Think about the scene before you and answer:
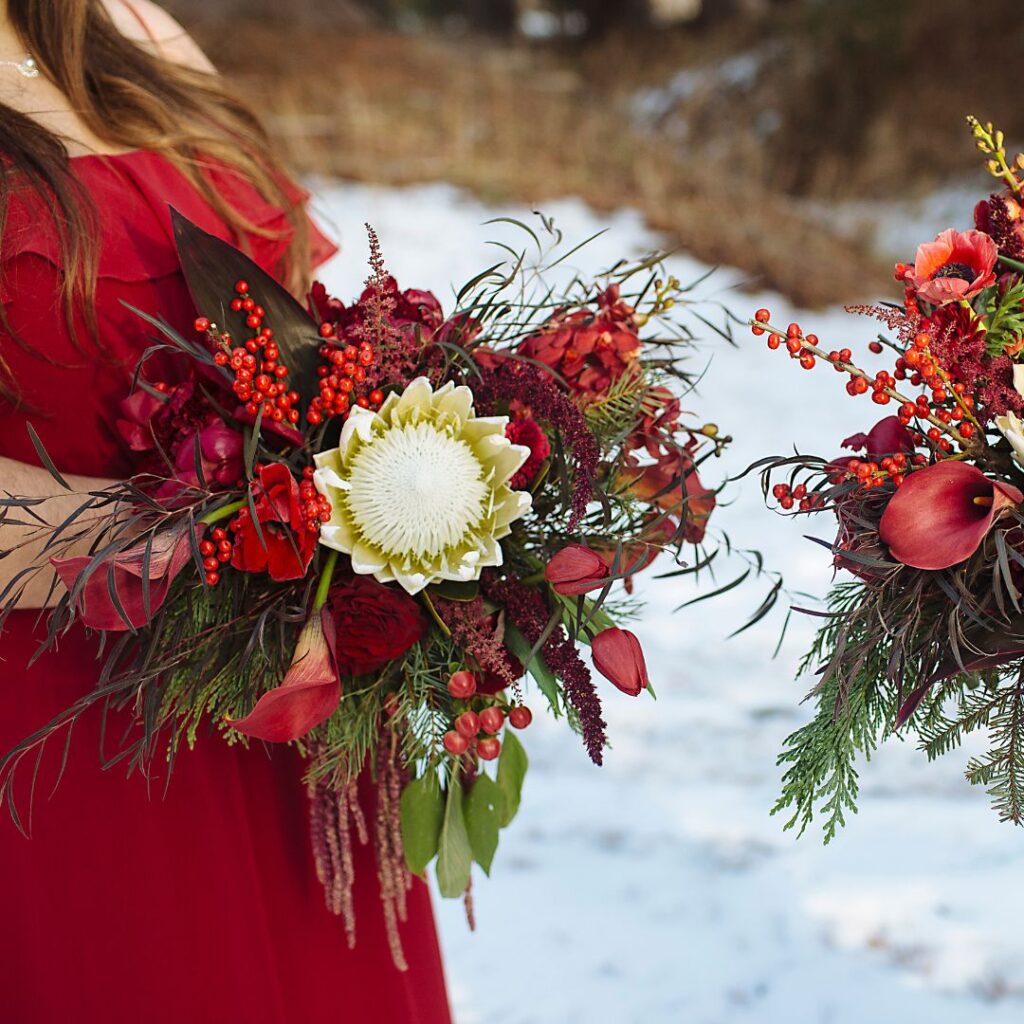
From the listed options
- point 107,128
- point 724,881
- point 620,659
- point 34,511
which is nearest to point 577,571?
point 620,659

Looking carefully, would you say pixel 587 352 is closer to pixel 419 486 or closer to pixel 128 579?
pixel 419 486

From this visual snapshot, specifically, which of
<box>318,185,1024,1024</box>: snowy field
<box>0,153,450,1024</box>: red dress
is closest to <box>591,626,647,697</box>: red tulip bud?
<box>0,153,450,1024</box>: red dress

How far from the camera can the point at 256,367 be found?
2.76 feet

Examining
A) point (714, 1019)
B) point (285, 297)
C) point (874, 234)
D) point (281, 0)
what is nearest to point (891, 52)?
point (874, 234)

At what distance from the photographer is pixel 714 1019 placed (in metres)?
1.89

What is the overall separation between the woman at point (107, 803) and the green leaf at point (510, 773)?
0.16m

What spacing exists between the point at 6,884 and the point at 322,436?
1.51ft

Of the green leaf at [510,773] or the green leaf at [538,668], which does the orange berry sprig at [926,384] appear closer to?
the green leaf at [538,668]

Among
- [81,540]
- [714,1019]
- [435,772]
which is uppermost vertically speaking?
[81,540]

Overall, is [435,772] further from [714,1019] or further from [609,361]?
[714,1019]

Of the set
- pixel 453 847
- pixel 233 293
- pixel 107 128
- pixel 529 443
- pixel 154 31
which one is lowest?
pixel 453 847

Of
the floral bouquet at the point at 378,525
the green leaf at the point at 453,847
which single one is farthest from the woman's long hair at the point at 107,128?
the green leaf at the point at 453,847

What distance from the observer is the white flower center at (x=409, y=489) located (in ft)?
2.74

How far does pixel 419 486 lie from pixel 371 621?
100 mm
